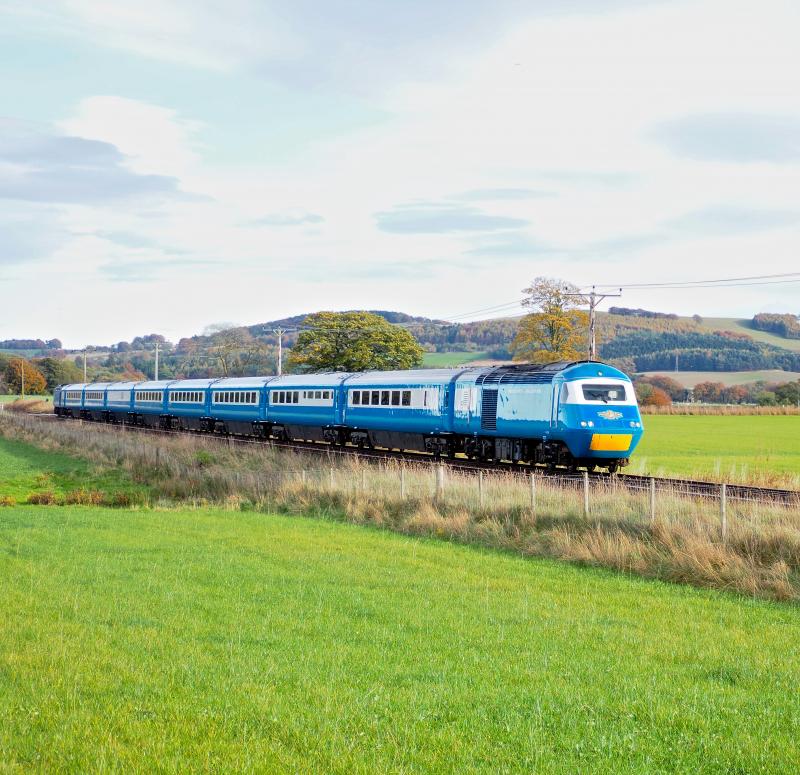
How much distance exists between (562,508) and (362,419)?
22.0 m

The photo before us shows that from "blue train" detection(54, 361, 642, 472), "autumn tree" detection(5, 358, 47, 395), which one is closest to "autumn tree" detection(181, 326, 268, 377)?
"autumn tree" detection(5, 358, 47, 395)

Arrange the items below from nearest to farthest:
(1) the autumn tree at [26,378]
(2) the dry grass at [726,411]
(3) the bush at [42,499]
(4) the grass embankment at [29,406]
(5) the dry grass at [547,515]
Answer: (5) the dry grass at [547,515]
(3) the bush at [42,499]
(2) the dry grass at [726,411]
(4) the grass embankment at [29,406]
(1) the autumn tree at [26,378]

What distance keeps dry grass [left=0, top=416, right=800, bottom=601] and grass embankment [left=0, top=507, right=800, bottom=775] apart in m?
1.09

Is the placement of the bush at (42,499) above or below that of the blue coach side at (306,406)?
below

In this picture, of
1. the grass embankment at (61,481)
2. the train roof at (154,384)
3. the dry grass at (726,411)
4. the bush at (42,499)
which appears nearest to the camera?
the bush at (42,499)

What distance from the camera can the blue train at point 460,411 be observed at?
29875 mm

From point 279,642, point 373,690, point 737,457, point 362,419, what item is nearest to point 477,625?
point 279,642

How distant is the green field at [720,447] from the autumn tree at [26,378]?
339 feet

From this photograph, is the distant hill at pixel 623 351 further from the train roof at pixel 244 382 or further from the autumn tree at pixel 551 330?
the train roof at pixel 244 382

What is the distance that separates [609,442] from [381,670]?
70.1 feet

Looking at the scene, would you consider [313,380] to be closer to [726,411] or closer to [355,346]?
[355,346]

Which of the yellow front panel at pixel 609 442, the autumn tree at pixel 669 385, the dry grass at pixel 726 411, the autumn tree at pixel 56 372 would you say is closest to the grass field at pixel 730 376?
the autumn tree at pixel 669 385

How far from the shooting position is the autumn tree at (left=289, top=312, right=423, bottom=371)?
82.9 m

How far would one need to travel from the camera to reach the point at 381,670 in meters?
9.55
